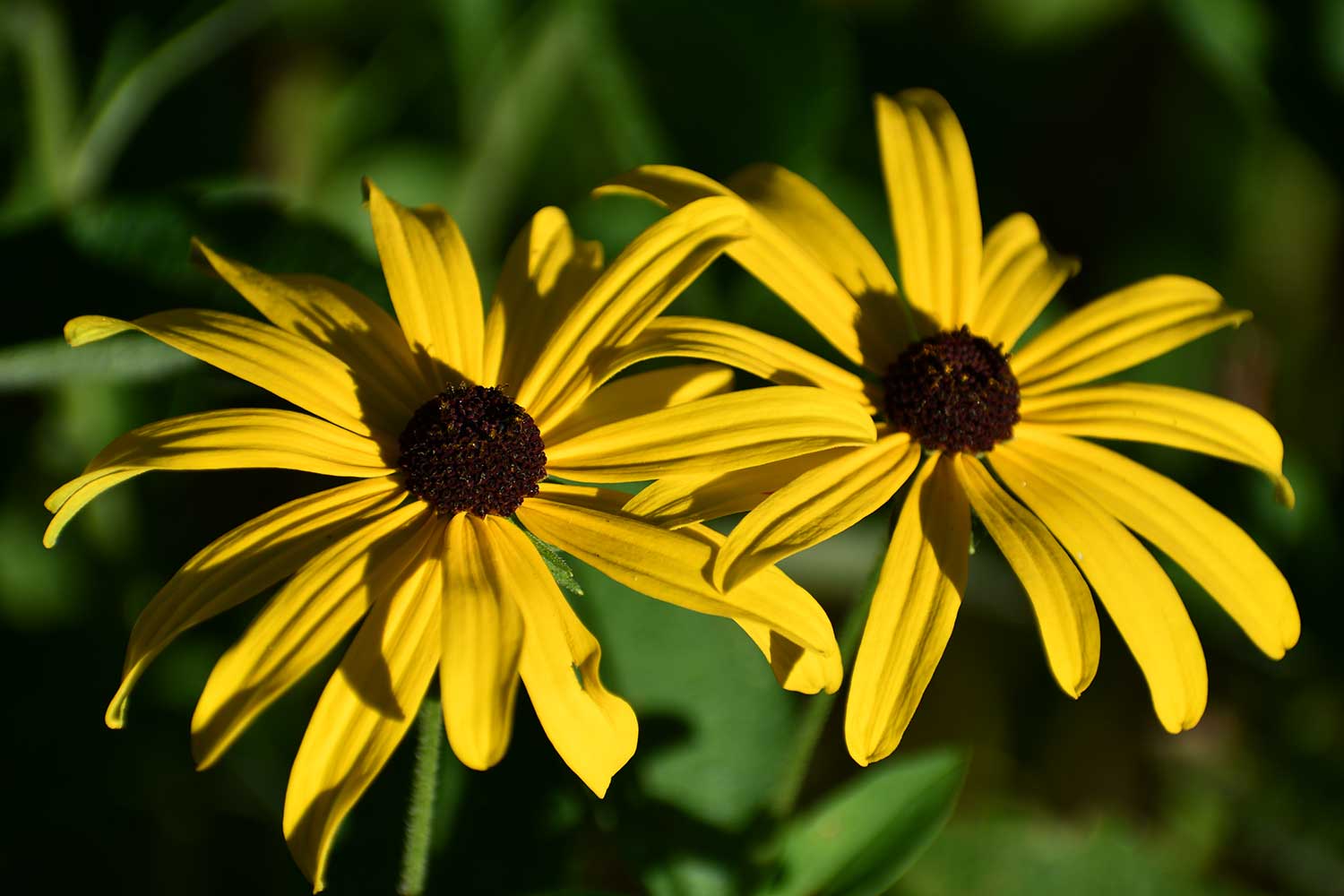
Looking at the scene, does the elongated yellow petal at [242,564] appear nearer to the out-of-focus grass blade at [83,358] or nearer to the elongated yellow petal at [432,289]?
the elongated yellow petal at [432,289]

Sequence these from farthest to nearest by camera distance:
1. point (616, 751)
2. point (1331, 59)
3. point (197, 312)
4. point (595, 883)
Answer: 1. point (1331, 59)
2. point (595, 883)
3. point (197, 312)
4. point (616, 751)

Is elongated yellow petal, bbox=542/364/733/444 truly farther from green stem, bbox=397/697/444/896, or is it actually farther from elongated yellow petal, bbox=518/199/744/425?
green stem, bbox=397/697/444/896

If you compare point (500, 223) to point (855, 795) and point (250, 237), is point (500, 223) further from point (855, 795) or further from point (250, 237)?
point (855, 795)

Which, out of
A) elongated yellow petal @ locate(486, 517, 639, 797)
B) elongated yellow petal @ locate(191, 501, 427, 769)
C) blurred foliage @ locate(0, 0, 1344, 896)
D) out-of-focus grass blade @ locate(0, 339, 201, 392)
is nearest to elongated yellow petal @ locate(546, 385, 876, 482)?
elongated yellow petal @ locate(486, 517, 639, 797)

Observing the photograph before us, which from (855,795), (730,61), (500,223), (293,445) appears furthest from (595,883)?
(730,61)

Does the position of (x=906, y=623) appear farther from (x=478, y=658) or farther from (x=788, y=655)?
(x=478, y=658)

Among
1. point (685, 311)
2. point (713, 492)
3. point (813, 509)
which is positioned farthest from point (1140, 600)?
point (685, 311)

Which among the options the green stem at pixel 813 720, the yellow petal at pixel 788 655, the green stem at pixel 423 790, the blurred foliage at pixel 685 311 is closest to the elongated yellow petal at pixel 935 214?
the green stem at pixel 813 720
